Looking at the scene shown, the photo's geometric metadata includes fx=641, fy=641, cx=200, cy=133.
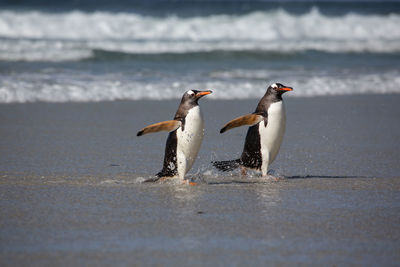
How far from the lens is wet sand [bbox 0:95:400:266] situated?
331 centimetres

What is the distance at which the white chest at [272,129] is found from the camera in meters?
5.27

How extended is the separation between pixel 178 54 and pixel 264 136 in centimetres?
1045

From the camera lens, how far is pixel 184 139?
5.00m

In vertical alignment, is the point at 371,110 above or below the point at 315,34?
below

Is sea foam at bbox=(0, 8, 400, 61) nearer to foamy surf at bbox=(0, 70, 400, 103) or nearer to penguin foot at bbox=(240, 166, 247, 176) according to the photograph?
foamy surf at bbox=(0, 70, 400, 103)

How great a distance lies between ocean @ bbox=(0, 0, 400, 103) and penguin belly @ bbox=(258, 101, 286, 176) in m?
4.46

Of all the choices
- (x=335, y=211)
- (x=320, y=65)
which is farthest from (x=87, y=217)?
(x=320, y=65)

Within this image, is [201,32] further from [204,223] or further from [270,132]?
[204,223]

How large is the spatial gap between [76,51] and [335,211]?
38.3 feet

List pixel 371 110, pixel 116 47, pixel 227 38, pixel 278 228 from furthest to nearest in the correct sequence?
pixel 227 38 → pixel 116 47 → pixel 371 110 → pixel 278 228

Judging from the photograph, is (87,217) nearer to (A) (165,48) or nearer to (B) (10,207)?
(B) (10,207)

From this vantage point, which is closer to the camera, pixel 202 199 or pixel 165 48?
pixel 202 199

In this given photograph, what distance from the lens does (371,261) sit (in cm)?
318

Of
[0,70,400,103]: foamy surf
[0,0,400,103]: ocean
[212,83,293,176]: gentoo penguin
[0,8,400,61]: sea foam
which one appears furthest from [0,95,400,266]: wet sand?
[0,8,400,61]: sea foam
